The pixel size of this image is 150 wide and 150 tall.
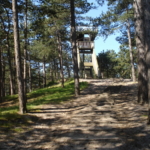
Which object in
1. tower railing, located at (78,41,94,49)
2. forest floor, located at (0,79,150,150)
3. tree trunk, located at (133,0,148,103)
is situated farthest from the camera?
tower railing, located at (78,41,94,49)

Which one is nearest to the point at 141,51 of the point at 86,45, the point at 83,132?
the point at 83,132

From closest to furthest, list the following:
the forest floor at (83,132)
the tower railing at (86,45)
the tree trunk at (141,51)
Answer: the forest floor at (83,132) < the tree trunk at (141,51) < the tower railing at (86,45)

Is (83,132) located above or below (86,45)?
below

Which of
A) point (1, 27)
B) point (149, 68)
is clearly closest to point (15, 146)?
point (149, 68)

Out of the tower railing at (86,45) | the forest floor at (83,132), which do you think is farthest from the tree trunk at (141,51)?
the tower railing at (86,45)

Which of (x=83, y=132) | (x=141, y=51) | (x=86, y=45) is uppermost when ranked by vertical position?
(x=86, y=45)

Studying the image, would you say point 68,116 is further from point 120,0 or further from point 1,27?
point 1,27

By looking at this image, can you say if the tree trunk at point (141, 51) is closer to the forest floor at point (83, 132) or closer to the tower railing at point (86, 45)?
the forest floor at point (83, 132)

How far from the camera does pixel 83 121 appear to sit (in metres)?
6.30

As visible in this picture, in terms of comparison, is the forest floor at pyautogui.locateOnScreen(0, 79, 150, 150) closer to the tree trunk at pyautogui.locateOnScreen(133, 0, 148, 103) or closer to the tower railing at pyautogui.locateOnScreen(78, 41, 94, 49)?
the tree trunk at pyautogui.locateOnScreen(133, 0, 148, 103)

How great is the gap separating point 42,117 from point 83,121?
1.77m

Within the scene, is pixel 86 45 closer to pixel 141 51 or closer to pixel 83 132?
pixel 141 51

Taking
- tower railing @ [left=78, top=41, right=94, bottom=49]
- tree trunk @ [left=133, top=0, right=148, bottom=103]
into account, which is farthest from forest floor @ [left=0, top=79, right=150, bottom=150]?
tower railing @ [left=78, top=41, right=94, bottom=49]

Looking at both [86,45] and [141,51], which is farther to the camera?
[86,45]
